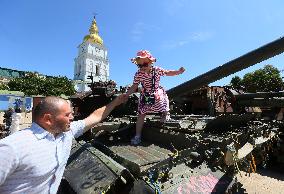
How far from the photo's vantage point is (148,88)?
473 cm

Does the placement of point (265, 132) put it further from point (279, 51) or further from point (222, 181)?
point (222, 181)

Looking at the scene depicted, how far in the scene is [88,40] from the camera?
69.6 metres

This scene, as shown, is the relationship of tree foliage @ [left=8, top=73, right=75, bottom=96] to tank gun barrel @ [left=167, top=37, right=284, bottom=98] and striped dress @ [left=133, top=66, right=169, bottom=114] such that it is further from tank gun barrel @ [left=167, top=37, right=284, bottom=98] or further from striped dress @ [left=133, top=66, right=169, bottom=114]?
striped dress @ [left=133, top=66, right=169, bottom=114]

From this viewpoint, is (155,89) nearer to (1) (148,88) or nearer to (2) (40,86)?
(1) (148,88)

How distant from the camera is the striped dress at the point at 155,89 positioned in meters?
4.61

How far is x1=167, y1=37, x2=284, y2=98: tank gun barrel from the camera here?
4.18 m

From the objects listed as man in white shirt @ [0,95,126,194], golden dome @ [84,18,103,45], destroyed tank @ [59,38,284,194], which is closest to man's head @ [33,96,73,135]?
man in white shirt @ [0,95,126,194]

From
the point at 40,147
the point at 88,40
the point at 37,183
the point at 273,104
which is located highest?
the point at 88,40

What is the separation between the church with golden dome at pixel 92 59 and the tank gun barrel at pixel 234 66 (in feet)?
211

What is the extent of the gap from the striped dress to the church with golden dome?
64.5 m

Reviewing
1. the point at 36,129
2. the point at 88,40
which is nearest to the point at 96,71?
the point at 88,40

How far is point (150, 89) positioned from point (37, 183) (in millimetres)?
2736

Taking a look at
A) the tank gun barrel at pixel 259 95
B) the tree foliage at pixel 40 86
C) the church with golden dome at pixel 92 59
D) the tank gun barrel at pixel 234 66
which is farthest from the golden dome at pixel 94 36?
the tank gun barrel at pixel 234 66

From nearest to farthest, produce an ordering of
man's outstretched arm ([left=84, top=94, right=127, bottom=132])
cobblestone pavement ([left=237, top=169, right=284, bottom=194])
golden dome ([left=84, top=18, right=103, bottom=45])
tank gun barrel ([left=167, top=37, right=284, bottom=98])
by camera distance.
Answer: man's outstretched arm ([left=84, top=94, right=127, bottom=132]) → tank gun barrel ([left=167, top=37, right=284, bottom=98]) → cobblestone pavement ([left=237, top=169, right=284, bottom=194]) → golden dome ([left=84, top=18, right=103, bottom=45])
